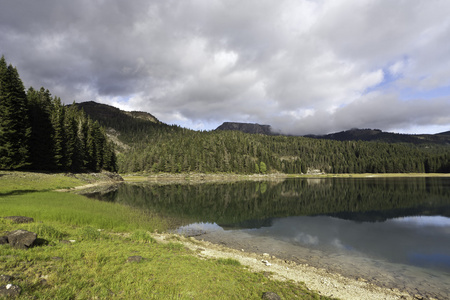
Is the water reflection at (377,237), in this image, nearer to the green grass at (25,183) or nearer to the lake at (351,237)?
the lake at (351,237)

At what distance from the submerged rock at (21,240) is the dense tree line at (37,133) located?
5393cm

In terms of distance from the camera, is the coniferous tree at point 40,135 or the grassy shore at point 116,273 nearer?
the grassy shore at point 116,273

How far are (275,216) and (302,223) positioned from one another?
623 centimetres

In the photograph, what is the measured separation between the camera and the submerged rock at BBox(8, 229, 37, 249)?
37.6 feet

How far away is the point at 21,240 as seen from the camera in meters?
11.6

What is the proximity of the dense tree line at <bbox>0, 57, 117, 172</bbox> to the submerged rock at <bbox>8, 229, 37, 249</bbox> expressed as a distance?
5393cm

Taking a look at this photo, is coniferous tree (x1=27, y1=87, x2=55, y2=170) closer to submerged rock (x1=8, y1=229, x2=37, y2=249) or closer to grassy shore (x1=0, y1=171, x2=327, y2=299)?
grassy shore (x1=0, y1=171, x2=327, y2=299)

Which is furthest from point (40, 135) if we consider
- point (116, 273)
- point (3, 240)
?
point (116, 273)

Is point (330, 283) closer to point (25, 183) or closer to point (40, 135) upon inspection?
point (25, 183)

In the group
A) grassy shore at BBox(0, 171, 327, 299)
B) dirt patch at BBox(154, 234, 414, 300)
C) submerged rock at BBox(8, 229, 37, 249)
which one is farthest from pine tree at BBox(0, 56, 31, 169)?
dirt patch at BBox(154, 234, 414, 300)

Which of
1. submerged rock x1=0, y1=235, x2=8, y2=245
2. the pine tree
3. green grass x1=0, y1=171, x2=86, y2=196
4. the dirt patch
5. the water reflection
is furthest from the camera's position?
the pine tree

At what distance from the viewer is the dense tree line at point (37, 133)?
5172 cm

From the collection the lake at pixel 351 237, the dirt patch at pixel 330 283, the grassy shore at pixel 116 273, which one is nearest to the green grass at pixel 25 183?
the lake at pixel 351 237

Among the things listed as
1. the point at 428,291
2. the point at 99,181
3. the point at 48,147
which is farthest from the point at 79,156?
the point at 428,291
